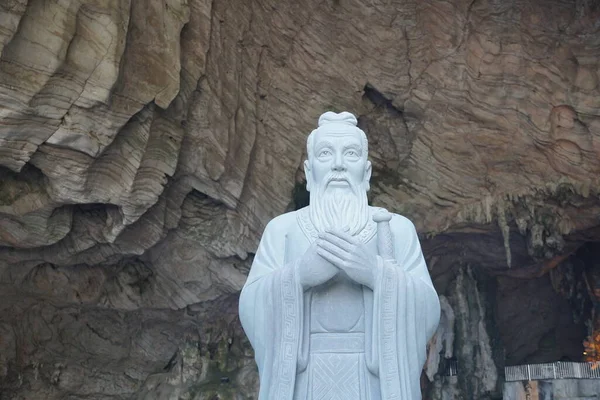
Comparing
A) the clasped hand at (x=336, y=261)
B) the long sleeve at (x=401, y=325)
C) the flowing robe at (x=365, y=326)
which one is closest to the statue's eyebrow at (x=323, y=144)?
the flowing robe at (x=365, y=326)

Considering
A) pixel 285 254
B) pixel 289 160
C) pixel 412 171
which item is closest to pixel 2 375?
pixel 289 160

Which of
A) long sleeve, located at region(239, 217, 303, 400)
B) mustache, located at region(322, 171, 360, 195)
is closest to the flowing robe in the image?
long sleeve, located at region(239, 217, 303, 400)

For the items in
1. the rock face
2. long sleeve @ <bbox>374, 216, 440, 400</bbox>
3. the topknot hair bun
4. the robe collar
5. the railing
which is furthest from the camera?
the railing

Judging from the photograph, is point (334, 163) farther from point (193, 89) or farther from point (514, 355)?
point (514, 355)

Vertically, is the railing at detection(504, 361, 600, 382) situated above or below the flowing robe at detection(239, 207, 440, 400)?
above

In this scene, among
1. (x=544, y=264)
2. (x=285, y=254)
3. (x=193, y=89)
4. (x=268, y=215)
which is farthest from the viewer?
(x=544, y=264)

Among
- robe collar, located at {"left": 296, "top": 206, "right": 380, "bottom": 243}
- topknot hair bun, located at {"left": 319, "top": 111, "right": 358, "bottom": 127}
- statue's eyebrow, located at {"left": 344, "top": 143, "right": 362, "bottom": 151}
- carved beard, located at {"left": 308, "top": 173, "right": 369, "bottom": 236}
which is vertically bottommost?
robe collar, located at {"left": 296, "top": 206, "right": 380, "bottom": 243}

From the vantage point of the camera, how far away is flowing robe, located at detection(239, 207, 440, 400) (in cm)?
387

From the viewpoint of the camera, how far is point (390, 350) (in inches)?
152

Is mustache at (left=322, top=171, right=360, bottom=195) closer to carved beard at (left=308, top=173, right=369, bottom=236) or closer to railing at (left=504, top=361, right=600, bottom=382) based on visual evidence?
carved beard at (left=308, top=173, right=369, bottom=236)

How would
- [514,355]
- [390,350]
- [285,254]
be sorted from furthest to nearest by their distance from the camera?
1. [514,355]
2. [285,254]
3. [390,350]

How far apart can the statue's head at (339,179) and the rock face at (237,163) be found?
3.53m

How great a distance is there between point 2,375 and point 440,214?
609cm

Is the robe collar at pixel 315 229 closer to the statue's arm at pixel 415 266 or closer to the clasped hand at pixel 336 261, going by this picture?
the statue's arm at pixel 415 266
